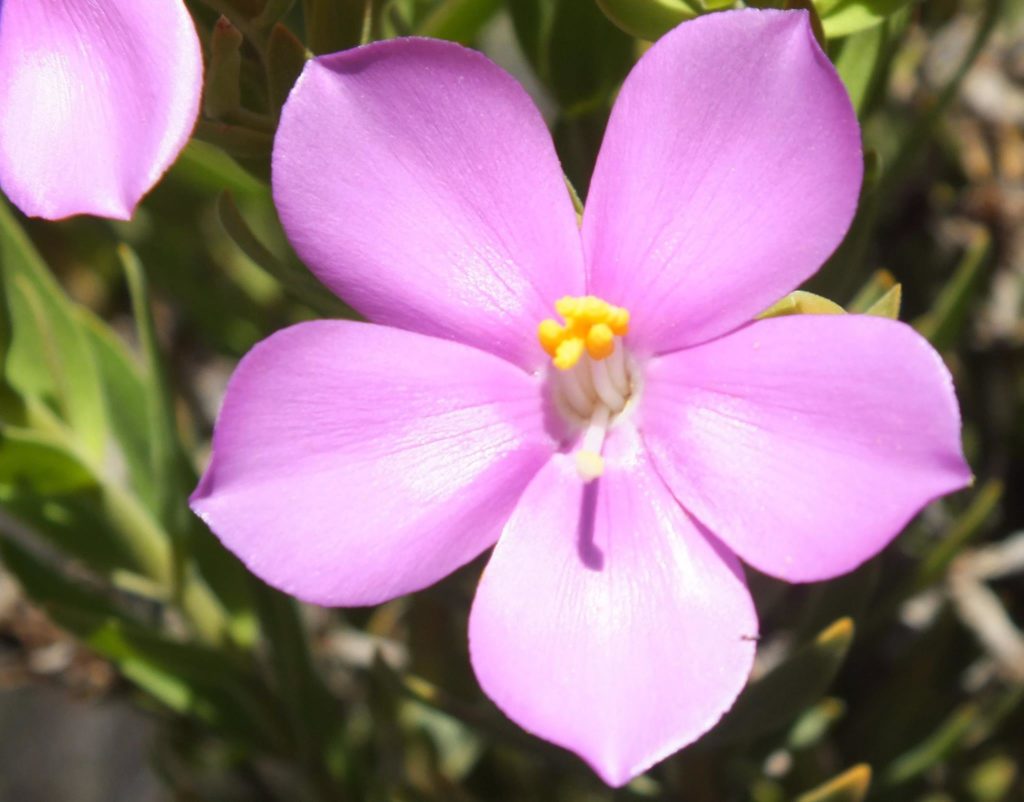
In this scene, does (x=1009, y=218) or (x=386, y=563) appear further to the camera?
(x=1009, y=218)

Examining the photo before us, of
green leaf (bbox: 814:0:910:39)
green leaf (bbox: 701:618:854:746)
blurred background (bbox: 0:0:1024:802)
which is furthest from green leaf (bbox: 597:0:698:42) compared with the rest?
green leaf (bbox: 701:618:854:746)

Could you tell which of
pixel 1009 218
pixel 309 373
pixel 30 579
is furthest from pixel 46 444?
pixel 1009 218

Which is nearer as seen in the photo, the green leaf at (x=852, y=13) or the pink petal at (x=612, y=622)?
the pink petal at (x=612, y=622)

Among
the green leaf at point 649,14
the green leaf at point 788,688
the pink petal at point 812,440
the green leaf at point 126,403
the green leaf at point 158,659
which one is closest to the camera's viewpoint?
the pink petal at point 812,440

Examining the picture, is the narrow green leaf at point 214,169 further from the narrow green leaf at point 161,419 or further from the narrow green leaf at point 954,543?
the narrow green leaf at point 954,543

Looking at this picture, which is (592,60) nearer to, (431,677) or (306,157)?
(306,157)

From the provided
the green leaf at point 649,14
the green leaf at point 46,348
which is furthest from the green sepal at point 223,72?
the green leaf at point 46,348
